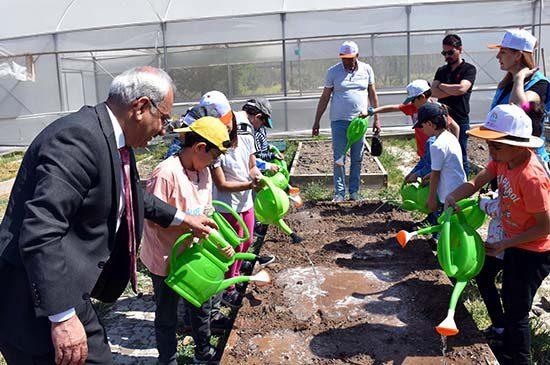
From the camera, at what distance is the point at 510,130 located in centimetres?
283

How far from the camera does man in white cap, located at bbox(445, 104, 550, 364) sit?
9.03ft

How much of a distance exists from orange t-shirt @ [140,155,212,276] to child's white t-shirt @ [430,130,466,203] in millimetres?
1924

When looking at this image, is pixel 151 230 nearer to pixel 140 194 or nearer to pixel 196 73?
pixel 140 194

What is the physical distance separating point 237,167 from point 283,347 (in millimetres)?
1356

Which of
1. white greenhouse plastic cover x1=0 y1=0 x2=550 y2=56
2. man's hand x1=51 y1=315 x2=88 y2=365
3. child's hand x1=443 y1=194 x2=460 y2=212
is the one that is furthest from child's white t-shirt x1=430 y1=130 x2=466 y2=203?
white greenhouse plastic cover x1=0 y1=0 x2=550 y2=56

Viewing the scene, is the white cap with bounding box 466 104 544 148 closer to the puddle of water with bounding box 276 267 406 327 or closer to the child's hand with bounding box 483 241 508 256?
the child's hand with bounding box 483 241 508 256

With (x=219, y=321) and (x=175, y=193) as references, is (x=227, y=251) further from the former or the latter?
(x=219, y=321)

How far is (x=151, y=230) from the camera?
117 inches

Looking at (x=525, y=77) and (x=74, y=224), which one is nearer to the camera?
(x=74, y=224)

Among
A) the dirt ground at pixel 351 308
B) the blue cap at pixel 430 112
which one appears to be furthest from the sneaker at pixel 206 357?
the blue cap at pixel 430 112

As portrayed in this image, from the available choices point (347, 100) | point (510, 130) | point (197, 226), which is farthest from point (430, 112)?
point (197, 226)

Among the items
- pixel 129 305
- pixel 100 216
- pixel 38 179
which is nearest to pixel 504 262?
pixel 100 216

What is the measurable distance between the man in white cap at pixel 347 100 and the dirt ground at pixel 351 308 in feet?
4.24

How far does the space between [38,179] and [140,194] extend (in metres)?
0.56
